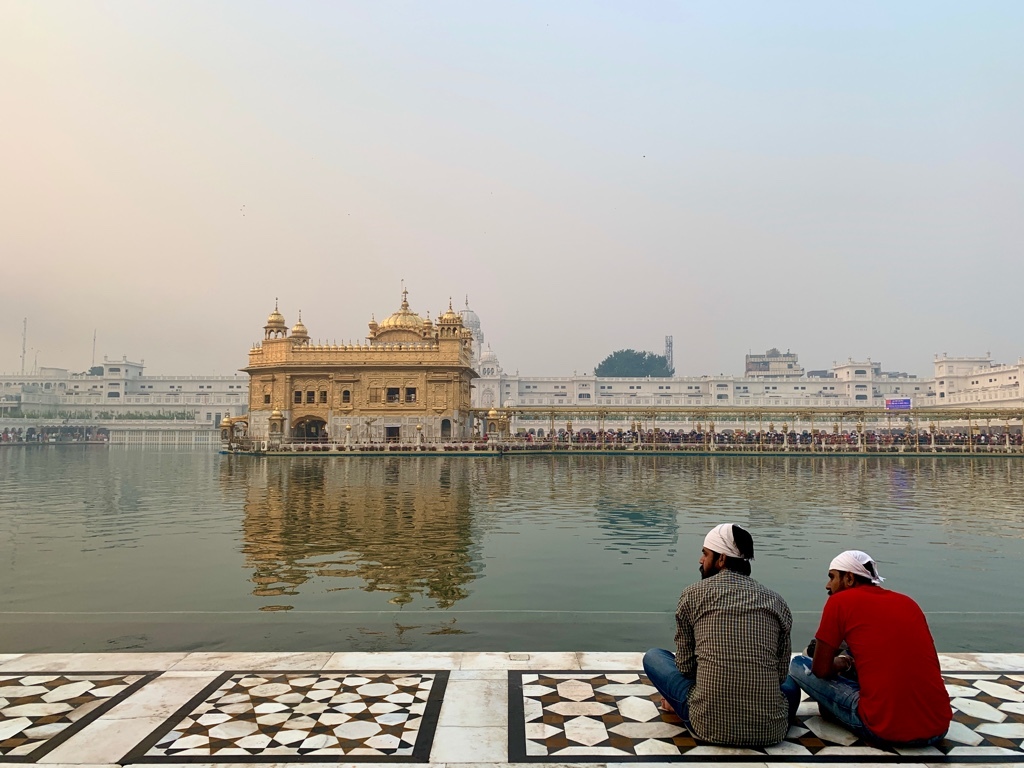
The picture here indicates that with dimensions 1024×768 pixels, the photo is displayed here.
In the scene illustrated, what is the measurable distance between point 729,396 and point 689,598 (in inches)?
3903

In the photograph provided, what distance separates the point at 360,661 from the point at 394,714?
1.15 m

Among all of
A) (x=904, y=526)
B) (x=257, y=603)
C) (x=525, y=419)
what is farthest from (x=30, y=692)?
(x=525, y=419)

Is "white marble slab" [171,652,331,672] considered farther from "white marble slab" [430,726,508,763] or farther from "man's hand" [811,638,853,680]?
"man's hand" [811,638,853,680]

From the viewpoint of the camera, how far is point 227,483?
24875 mm

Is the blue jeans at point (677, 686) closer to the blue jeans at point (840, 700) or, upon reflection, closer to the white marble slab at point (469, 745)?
the blue jeans at point (840, 700)

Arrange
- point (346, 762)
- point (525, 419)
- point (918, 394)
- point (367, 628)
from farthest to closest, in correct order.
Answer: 1. point (918, 394)
2. point (525, 419)
3. point (367, 628)
4. point (346, 762)

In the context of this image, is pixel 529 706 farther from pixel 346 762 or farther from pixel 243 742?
pixel 243 742

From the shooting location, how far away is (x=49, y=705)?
489 cm

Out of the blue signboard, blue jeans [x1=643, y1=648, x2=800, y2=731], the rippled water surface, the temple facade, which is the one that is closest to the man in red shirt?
blue jeans [x1=643, y1=648, x2=800, y2=731]

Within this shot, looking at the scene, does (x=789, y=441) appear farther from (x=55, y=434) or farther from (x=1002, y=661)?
(x=55, y=434)

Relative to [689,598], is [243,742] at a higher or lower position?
lower

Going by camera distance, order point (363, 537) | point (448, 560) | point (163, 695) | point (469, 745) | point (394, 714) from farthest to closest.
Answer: point (363, 537) → point (448, 560) → point (163, 695) → point (394, 714) → point (469, 745)

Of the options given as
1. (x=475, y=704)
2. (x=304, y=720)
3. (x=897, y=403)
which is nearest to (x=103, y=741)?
(x=304, y=720)

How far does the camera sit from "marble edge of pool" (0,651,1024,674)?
5641 millimetres
